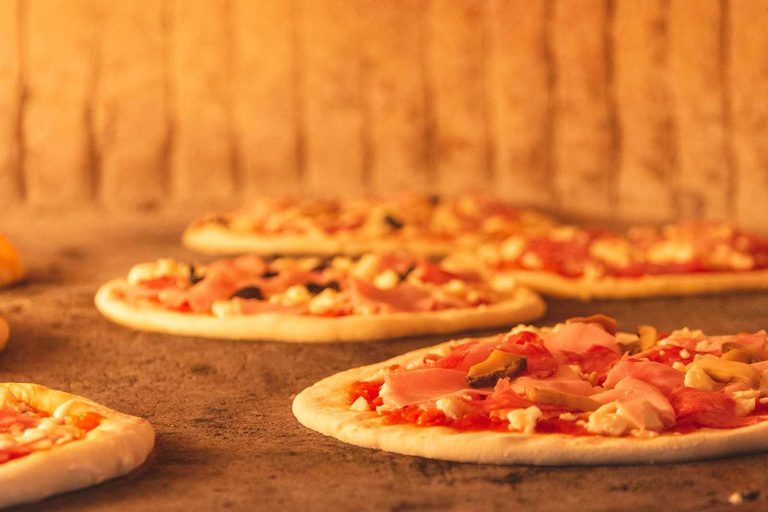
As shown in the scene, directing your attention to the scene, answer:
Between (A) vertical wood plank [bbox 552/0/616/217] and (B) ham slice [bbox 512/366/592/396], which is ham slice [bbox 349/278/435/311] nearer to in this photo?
(B) ham slice [bbox 512/366/592/396]

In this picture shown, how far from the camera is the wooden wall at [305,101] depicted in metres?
5.60

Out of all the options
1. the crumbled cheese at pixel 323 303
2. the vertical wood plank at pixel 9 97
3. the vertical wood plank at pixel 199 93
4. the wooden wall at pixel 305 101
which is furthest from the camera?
the vertical wood plank at pixel 199 93

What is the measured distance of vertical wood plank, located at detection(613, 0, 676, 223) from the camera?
532cm

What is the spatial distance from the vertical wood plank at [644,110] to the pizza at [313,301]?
1.91m

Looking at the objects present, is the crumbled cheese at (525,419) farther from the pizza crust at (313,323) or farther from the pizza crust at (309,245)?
the pizza crust at (309,245)

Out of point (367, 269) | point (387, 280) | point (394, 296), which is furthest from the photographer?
point (367, 269)

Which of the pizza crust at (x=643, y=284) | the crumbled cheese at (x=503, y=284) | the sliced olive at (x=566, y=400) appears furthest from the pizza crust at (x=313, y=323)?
the sliced olive at (x=566, y=400)

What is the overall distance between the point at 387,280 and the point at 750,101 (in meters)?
2.56

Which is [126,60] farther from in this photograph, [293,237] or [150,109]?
[293,237]

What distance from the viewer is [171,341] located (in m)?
3.20

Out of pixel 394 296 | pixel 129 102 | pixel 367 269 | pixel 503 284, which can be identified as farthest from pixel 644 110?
pixel 129 102

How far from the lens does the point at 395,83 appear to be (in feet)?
19.1

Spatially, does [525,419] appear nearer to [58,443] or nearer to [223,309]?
[58,443]

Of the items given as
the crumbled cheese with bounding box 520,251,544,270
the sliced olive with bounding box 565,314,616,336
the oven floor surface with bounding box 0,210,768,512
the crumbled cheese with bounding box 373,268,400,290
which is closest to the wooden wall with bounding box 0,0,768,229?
the crumbled cheese with bounding box 520,251,544,270
